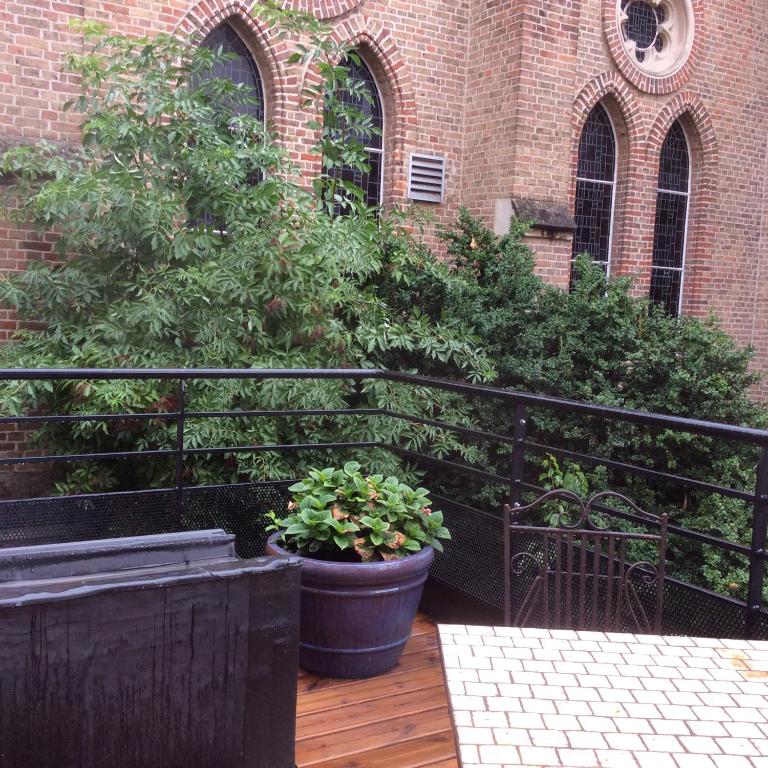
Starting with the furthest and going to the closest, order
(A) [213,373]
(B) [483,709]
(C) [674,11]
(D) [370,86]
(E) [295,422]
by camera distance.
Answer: (C) [674,11]
(D) [370,86]
(E) [295,422]
(A) [213,373]
(B) [483,709]

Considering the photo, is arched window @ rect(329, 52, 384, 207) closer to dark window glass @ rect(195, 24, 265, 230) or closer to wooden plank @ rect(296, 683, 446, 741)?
dark window glass @ rect(195, 24, 265, 230)

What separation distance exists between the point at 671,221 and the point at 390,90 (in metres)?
4.56

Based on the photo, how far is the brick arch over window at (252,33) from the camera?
7516mm

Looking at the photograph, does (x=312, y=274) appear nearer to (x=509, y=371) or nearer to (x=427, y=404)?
(x=427, y=404)

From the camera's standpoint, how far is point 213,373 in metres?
3.79

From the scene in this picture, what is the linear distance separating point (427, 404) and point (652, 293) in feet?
21.7

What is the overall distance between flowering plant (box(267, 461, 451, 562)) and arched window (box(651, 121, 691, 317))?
857 cm

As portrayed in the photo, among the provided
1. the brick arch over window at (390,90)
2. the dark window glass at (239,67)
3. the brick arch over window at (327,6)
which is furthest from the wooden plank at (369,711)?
the brick arch over window at (327,6)

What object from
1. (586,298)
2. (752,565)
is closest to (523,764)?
(752,565)

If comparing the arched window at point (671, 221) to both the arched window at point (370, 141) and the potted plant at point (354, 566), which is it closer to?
the arched window at point (370, 141)

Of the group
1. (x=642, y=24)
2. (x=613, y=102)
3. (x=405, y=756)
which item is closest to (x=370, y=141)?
(x=613, y=102)

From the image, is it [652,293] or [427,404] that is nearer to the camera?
[427,404]

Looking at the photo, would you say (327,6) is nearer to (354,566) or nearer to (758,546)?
(354,566)

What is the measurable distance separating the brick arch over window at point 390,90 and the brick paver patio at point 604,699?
298 inches
